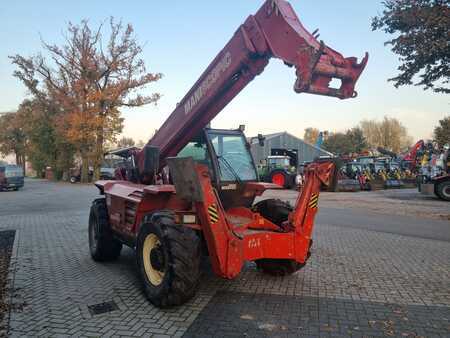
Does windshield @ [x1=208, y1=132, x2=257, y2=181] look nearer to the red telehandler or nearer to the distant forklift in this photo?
the red telehandler

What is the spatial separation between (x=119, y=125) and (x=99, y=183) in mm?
27158

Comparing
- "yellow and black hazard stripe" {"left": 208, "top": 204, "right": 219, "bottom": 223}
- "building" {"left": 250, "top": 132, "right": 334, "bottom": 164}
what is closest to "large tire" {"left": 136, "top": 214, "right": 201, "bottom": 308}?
"yellow and black hazard stripe" {"left": 208, "top": 204, "right": 219, "bottom": 223}

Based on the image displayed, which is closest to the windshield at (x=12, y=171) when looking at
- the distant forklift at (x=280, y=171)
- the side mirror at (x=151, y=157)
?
the distant forklift at (x=280, y=171)

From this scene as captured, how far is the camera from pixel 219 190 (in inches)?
222

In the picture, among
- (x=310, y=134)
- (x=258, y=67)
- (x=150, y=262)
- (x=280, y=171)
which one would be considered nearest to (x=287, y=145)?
(x=280, y=171)

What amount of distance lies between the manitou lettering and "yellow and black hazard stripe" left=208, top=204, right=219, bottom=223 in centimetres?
196

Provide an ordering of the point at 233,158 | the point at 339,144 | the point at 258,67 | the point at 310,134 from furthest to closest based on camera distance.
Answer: the point at 310,134, the point at 339,144, the point at 233,158, the point at 258,67

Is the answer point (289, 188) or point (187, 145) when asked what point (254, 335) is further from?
point (289, 188)

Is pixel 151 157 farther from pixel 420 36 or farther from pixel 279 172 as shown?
pixel 279 172

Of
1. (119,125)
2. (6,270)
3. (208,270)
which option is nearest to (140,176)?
(208,270)

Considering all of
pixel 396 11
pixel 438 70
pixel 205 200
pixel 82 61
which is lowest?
pixel 205 200

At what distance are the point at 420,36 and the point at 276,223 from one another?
34.1ft

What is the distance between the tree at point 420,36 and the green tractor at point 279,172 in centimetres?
1178

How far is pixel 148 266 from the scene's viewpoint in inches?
193
